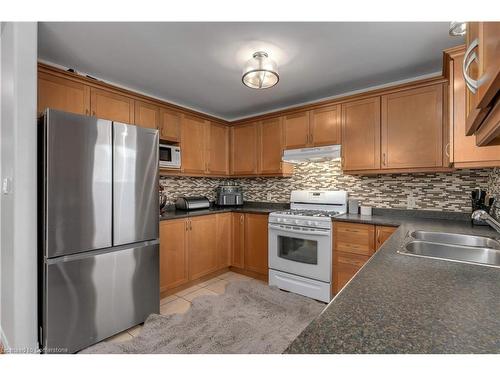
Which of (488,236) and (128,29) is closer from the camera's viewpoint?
(488,236)

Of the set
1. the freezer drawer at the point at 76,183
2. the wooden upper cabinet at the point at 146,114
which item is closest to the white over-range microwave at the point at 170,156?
the wooden upper cabinet at the point at 146,114

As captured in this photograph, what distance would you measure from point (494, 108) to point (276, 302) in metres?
2.42

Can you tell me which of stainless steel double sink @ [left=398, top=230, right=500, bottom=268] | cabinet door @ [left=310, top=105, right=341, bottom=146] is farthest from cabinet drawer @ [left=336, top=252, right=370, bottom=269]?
cabinet door @ [left=310, top=105, right=341, bottom=146]

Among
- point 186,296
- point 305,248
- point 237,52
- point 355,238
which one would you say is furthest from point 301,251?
point 237,52

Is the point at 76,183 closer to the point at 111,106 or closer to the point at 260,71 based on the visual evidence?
the point at 111,106

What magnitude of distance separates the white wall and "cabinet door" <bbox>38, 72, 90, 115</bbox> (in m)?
0.35

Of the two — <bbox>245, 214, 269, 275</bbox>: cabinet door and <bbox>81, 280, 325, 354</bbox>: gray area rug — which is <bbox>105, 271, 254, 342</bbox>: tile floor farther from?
<bbox>245, 214, 269, 275</bbox>: cabinet door

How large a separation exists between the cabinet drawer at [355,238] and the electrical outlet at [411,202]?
2.14ft
